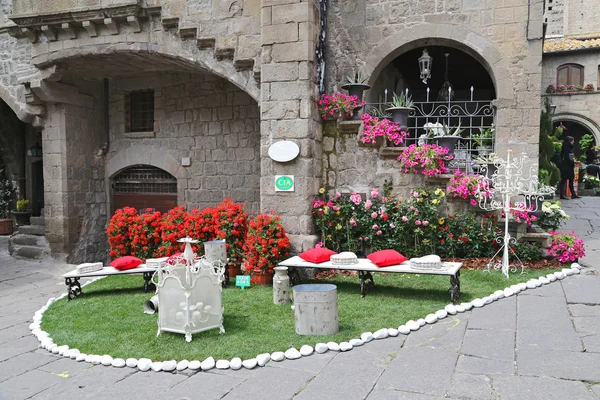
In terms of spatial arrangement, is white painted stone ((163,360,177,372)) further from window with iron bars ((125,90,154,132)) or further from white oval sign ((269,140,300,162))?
window with iron bars ((125,90,154,132))

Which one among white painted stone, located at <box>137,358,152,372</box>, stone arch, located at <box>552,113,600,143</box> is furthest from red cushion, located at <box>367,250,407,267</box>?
stone arch, located at <box>552,113,600,143</box>

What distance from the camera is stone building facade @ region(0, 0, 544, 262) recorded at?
6.95m

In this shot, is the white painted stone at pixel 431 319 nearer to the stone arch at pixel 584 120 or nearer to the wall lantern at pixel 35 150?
the wall lantern at pixel 35 150

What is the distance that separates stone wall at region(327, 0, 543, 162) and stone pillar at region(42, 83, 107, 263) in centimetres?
485

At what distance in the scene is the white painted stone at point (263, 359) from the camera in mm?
3885

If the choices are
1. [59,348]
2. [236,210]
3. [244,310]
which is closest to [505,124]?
[236,210]

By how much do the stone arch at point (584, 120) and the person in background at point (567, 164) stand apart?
748cm

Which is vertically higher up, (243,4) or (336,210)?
(243,4)

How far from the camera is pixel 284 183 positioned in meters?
6.95

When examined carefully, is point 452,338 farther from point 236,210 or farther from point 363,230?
point 236,210

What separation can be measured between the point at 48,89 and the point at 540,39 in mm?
7969

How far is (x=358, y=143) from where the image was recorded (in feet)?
23.2

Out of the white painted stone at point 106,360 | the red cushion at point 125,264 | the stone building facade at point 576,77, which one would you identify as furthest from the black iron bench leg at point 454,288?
the stone building facade at point 576,77

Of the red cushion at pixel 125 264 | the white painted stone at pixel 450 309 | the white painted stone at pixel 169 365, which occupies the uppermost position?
the red cushion at pixel 125 264
